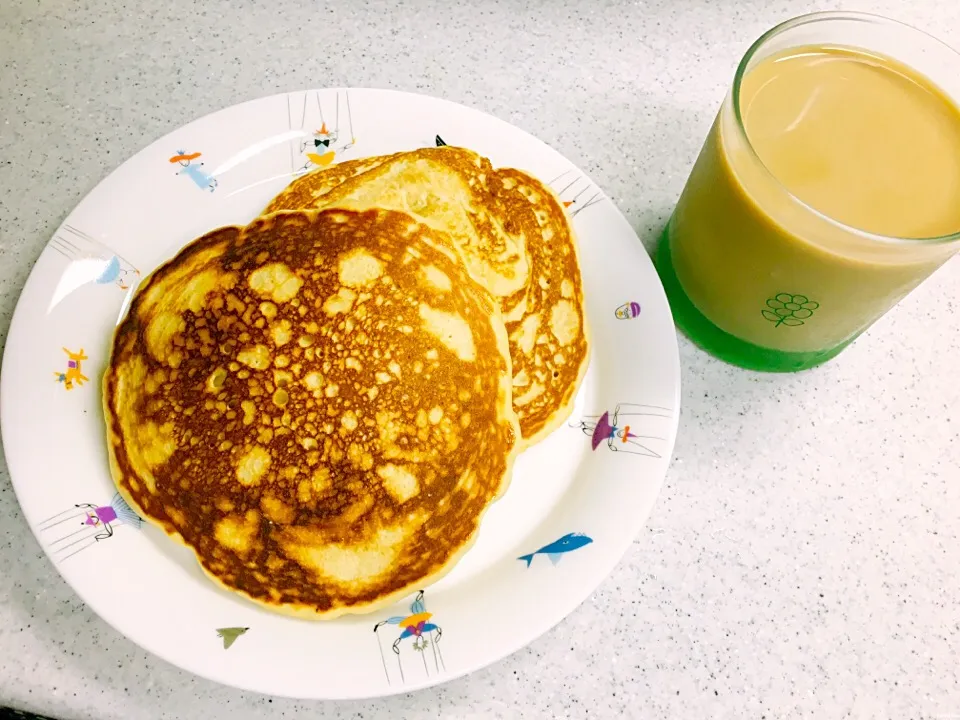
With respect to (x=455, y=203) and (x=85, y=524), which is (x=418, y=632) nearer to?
(x=85, y=524)

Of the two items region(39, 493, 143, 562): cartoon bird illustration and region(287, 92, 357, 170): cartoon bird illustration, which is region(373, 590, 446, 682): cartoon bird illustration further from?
region(287, 92, 357, 170): cartoon bird illustration

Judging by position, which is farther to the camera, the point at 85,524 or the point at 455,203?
the point at 455,203

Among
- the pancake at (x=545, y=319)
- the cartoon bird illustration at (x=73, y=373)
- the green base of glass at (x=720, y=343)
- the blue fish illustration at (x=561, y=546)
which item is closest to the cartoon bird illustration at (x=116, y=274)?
the cartoon bird illustration at (x=73, y=373)

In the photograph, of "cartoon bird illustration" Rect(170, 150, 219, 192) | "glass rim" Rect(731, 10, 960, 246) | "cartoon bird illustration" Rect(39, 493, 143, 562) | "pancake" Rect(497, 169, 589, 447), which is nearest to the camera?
"glass rim" Rect(731, 10, 960, 246)

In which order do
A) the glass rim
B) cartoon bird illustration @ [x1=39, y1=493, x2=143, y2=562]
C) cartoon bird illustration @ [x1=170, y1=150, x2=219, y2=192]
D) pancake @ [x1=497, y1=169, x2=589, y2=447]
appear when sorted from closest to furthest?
the glass rim
cartoon bird illustration @ [x1=39, y1=493, x2=143, y2=562]
pancake @ [x1=497, y1=169, x2=589, y2=447]
cartoon bird illustration @ [x1=170, y1=150, x2=219, y2=192]

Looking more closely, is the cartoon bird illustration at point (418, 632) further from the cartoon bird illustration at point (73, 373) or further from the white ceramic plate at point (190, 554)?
the cartoon bird illustration at point (73, 373)

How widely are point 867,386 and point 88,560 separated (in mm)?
1146

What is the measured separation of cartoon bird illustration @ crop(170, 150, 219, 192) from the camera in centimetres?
109

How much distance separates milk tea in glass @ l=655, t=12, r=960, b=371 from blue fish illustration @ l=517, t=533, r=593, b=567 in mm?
387

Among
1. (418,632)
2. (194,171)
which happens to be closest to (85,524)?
(418,632)

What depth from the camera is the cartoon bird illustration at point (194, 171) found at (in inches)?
43.1

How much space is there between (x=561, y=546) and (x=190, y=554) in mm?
475

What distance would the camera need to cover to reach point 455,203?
1.03 metres

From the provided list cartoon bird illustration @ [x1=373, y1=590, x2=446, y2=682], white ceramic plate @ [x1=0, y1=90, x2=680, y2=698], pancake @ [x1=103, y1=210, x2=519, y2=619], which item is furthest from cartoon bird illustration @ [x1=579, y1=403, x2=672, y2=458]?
cartoon bird illustration @ [x1=373, y1=590, x2=446, y2=682]
